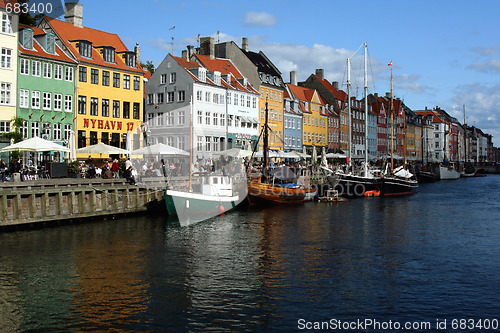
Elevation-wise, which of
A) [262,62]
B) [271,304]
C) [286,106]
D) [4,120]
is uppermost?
[262,62]

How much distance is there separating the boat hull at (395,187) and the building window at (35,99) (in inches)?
1392

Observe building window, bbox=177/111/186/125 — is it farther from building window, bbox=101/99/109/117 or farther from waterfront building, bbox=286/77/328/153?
waterfront building, bbox=286/77/328/153

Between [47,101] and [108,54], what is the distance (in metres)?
9.33

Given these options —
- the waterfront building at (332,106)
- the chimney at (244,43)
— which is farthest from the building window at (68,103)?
the waterfront building at (332,106)

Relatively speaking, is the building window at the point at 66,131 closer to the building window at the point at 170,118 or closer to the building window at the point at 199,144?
the building window at the point at 170,118

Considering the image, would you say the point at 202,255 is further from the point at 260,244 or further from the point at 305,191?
the point at 305,191

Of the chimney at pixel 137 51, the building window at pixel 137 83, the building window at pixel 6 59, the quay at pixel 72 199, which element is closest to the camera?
the quay at pixel 72 199

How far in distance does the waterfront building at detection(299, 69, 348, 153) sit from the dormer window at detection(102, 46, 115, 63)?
5262 centimetres

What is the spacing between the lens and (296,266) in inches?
812

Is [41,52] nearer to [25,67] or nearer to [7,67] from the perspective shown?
[25,67]

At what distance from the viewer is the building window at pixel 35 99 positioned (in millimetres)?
47312

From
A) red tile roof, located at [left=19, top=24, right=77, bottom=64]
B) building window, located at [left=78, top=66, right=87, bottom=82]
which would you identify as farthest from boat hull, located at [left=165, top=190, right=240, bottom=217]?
building window, located at [left=78, top=66, right=87, bottom=82]

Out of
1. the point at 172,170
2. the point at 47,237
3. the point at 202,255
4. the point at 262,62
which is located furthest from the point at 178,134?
the point at 202,255

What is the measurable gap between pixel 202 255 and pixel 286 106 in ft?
212
